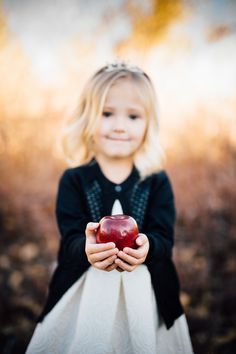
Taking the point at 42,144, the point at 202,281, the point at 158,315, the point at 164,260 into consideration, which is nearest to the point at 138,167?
the point at 164,260

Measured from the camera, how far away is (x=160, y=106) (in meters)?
3.58

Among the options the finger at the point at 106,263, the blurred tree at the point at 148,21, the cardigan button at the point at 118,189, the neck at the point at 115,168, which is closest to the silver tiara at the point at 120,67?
the neck at the point at 115,168

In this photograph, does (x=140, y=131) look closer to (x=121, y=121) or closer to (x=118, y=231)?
(x=121, y=121)

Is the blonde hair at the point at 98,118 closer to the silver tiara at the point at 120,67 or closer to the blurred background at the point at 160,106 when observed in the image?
the silver tiara at the point at 120,67

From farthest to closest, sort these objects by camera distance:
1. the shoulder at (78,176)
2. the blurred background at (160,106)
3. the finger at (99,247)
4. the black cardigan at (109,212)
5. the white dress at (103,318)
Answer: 1. the blurred background at (160,106)
2. the shoulder at (78,176)
3. the black cardigan at (109,212)
4. the white dress at (103,318)
5. the finger at (99,247)

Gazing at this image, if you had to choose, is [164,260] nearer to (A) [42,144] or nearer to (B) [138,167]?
(B) [138,167]

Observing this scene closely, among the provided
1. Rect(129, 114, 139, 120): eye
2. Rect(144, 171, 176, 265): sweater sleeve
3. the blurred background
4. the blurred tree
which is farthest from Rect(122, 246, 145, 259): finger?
the blurred tree

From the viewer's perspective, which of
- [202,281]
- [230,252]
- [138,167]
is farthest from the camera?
[230,252]

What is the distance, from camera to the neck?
4.91 ft

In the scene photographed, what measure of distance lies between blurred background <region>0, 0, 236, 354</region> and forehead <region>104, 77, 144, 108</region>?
1822 millimetres

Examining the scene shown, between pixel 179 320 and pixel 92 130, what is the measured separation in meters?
0.90

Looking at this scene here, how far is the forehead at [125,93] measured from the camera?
144cm

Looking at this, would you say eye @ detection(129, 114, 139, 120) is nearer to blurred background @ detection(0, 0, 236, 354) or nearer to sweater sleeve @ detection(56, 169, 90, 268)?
sweater sleeve @ detection(56, 169, 90, 268)

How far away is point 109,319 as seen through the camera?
1230 mm
